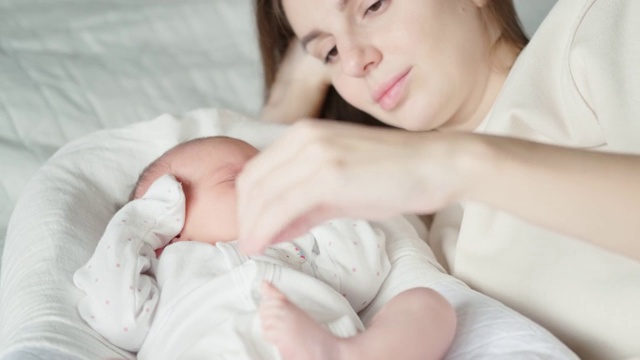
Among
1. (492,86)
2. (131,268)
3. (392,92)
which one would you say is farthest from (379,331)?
(492,86)

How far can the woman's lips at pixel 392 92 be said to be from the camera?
1265 millimetres

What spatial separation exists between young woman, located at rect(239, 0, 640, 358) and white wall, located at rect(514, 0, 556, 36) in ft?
1.60

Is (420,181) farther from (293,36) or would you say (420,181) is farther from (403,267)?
(293,36)

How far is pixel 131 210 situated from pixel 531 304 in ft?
1.78

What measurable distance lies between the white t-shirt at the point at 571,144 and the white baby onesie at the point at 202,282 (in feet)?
0.52

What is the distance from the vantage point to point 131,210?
3.83 ft

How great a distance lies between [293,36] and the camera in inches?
65.0

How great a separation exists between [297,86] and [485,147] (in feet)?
3.42

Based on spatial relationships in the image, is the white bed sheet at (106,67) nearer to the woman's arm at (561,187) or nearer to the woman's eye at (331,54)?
the woman's eye at (331,54)

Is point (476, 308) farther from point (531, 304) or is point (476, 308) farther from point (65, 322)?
point (65, 322)

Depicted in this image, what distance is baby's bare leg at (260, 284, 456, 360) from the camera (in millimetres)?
870

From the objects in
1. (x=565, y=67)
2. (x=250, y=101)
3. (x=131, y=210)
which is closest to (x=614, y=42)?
(x=565, y=67)

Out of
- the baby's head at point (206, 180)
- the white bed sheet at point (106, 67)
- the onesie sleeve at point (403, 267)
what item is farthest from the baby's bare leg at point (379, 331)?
the white bed sheet at point (106, 67)

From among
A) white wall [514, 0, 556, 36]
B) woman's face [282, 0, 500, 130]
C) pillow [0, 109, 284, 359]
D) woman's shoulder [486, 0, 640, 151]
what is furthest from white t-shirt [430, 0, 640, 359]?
white wall [514, 0, 556, 36]
